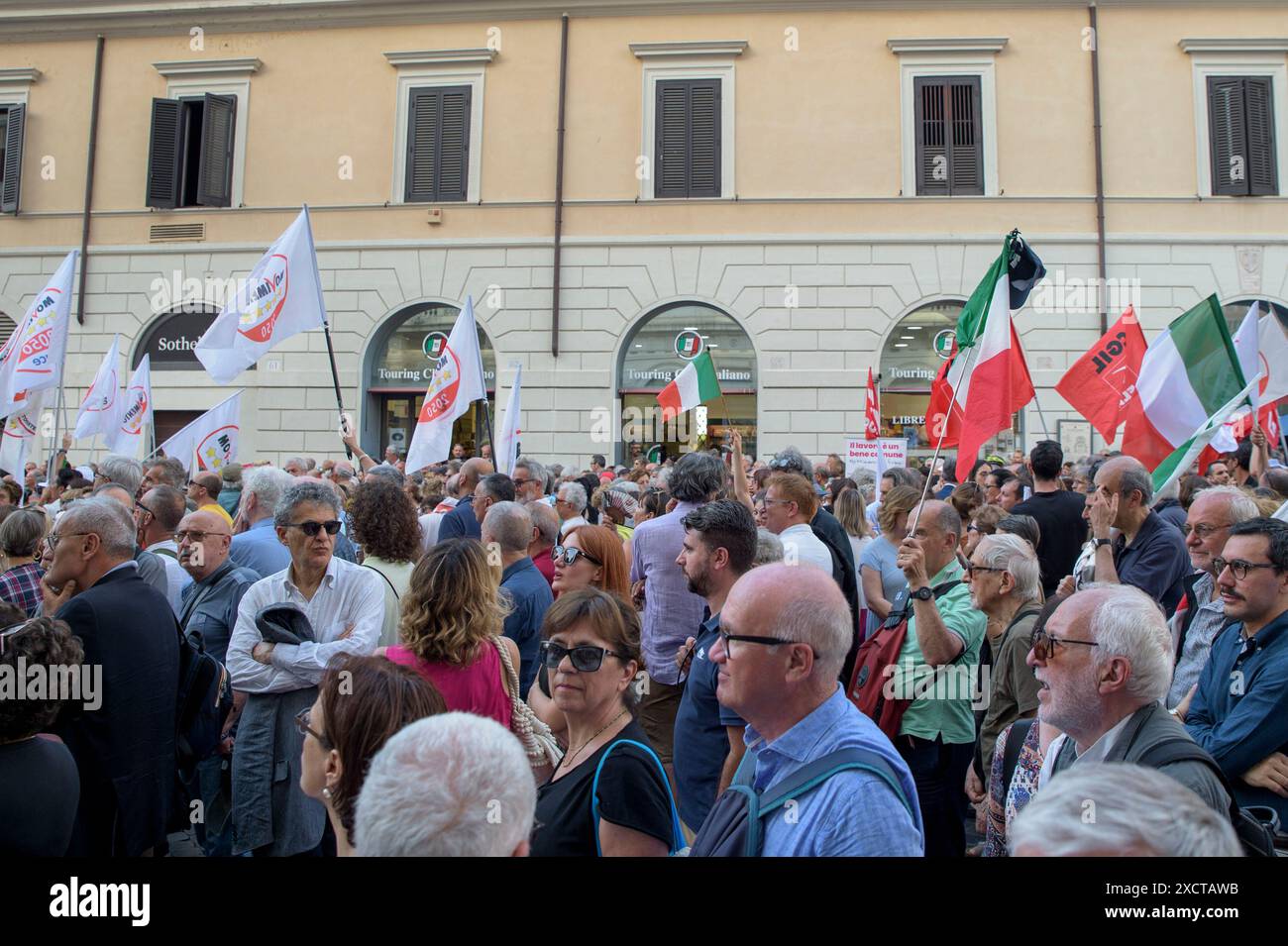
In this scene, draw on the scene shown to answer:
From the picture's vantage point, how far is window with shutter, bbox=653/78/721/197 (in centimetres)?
1742

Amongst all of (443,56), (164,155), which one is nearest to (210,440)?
(443,56)

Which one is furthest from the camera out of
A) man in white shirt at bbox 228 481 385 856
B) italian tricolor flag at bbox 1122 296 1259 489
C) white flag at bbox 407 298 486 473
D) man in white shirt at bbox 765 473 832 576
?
white flag at bbox 407 298 486 473

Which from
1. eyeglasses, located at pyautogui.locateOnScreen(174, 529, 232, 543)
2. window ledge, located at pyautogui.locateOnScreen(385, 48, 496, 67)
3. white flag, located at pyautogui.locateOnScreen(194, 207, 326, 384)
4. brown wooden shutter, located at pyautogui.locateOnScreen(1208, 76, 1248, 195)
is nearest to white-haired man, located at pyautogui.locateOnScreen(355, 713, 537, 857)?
eyeglasses, located at pyautogui.locateOnScreen(174, 529, 232, 543)

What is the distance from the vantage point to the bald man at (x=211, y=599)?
4.18 m

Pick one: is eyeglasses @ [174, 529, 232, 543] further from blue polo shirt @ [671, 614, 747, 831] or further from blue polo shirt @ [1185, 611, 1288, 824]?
blue polo shirt @ [1185, 611, 1288, 824]

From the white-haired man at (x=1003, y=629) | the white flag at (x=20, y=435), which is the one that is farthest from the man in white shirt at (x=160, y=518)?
the white flag at (x=20, y=435)

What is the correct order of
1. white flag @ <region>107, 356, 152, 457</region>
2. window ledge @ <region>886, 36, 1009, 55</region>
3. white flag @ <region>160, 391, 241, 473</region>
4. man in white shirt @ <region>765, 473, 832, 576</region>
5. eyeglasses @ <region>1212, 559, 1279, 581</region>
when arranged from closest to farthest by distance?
eyeglasses @ <region>1212, 559, 1279, 581</region>, man in white shirt @ <region>765, 473, 832, 576</region>, white flag @ <region>160, 391, 241, 473</region>, white flag @ <region>107, 356, 152, 457</region>, window ledge @ <region>886, 36, 1009, 55</region>

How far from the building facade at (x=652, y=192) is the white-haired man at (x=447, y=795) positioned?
15.4 metres

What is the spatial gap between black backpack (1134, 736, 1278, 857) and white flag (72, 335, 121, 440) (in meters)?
12.5
